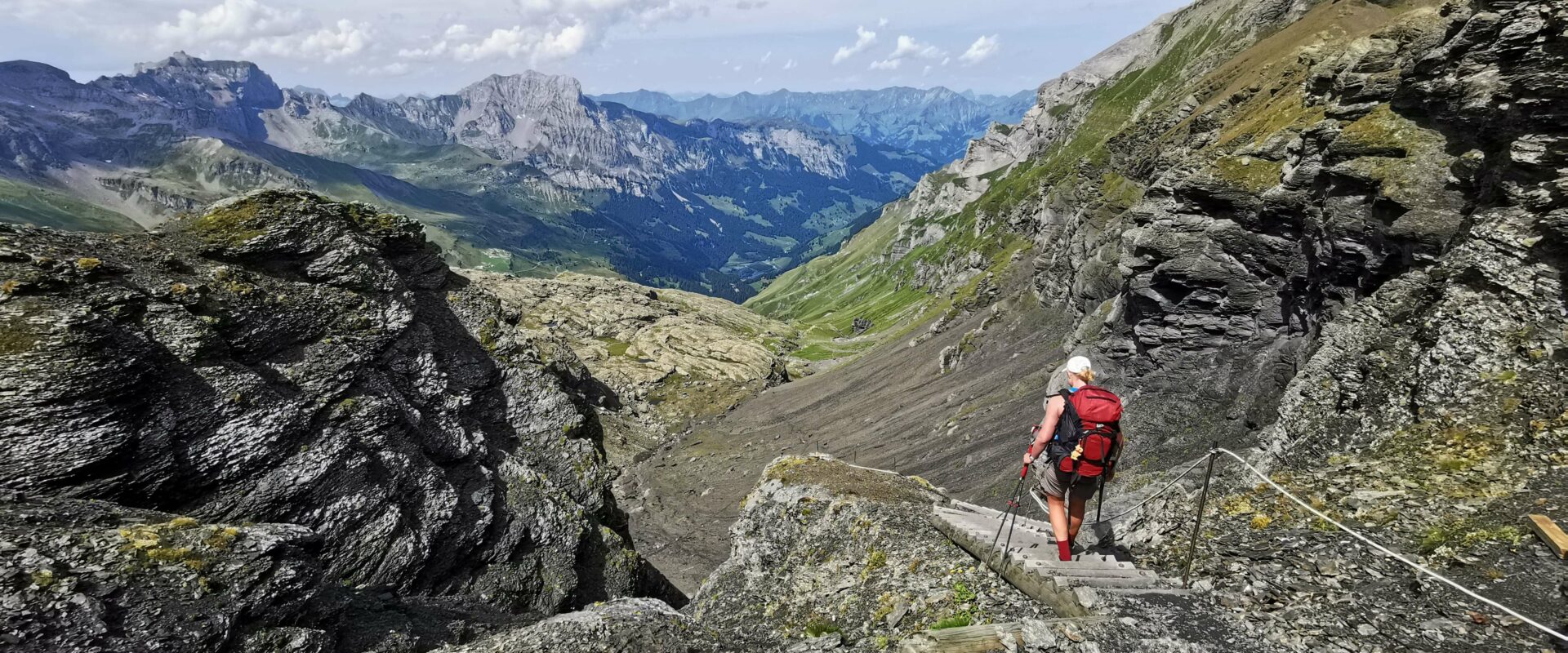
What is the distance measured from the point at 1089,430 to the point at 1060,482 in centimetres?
158

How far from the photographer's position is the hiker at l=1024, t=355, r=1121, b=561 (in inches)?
546

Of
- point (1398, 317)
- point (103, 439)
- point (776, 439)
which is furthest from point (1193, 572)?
point (776, 439)

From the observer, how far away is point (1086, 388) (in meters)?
14.2

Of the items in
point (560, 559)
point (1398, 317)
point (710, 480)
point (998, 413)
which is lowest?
point (710, 480)

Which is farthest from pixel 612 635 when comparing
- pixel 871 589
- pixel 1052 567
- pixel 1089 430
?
pixel 1089 430

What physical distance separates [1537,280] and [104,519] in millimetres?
34792

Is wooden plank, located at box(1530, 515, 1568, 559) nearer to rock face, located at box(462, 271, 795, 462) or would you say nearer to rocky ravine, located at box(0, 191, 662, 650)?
rocky ravine, located at box(0, 191, 662, 650)

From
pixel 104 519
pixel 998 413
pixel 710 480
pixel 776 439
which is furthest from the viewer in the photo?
pixel 776 439

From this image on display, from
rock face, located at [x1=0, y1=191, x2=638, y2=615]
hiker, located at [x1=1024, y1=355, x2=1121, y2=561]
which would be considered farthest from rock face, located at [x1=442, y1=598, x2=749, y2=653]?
hiker, located at [x1=1024, y1=355, x2=1121, y2=561]

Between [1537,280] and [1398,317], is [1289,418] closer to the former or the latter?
[1398,317]

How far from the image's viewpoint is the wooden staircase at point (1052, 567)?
44.9 feet

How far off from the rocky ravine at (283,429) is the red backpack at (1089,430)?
15981mm

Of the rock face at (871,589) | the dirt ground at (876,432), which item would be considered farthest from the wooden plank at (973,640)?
the dirt ground at (876,432)

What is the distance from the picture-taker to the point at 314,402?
810 inches
